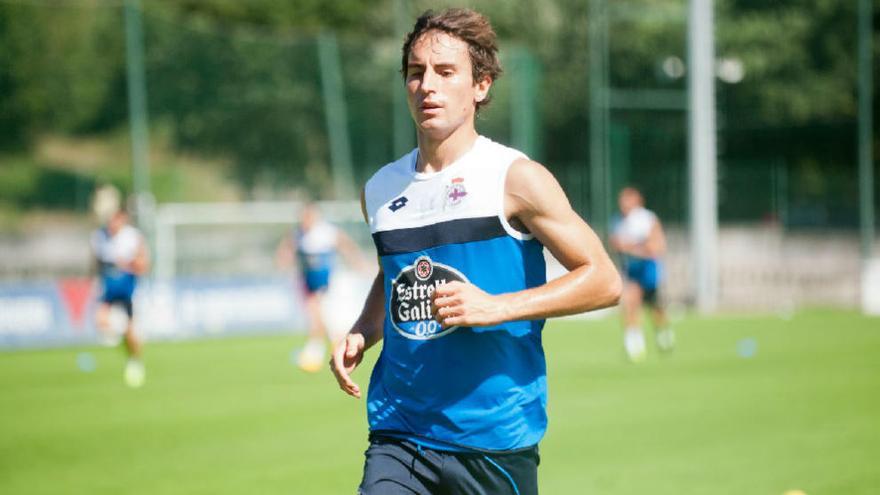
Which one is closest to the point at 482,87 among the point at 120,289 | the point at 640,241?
the point at 120,289

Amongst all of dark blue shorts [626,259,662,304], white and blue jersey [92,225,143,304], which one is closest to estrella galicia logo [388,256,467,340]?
white and blue jersey [92,225,143,304]

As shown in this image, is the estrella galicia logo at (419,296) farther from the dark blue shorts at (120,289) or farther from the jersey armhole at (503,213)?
the dark blue shorts at (120,289)

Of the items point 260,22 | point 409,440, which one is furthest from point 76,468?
point 260,22

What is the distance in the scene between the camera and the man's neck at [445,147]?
15.7ft

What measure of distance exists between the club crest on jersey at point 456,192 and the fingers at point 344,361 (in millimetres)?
707

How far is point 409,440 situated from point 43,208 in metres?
25.2

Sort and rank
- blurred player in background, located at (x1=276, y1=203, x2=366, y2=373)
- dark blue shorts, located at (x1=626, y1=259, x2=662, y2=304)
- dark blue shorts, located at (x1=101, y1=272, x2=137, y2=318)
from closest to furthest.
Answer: dark blue shorts, located at (x1=101, y1=272, x2=137, y2=318) → dark blue shorts, located at (x1=626, y1=259, x2=662, y2=304) → blurred player in background, located at (x1=276, y1=203, x2=366, y2=373)

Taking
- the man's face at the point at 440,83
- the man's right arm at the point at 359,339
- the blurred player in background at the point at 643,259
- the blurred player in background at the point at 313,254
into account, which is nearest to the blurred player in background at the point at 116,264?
the blurred player in background at the point at 313,254

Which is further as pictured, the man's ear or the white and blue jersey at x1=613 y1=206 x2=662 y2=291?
the white and blue jersey at x1=613 y1=206 x2=662 y2=291

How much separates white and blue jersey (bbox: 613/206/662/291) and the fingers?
18.1 meters

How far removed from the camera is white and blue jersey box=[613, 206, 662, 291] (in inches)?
898

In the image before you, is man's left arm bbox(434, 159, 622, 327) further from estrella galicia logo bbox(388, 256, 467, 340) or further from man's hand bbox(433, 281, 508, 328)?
estrella galicia logo bbox(388, 256, 467, 340)

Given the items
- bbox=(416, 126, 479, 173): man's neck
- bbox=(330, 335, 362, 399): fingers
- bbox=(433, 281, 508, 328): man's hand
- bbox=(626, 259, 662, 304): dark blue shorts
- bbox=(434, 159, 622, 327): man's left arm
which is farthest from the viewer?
bbox=(626, 259, 662, 304): dark blue shorts

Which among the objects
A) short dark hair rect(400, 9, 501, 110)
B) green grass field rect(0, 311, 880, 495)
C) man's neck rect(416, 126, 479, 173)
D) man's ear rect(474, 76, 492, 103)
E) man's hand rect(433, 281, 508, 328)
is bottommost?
green grass field rect(0, 311, 880, 495)
